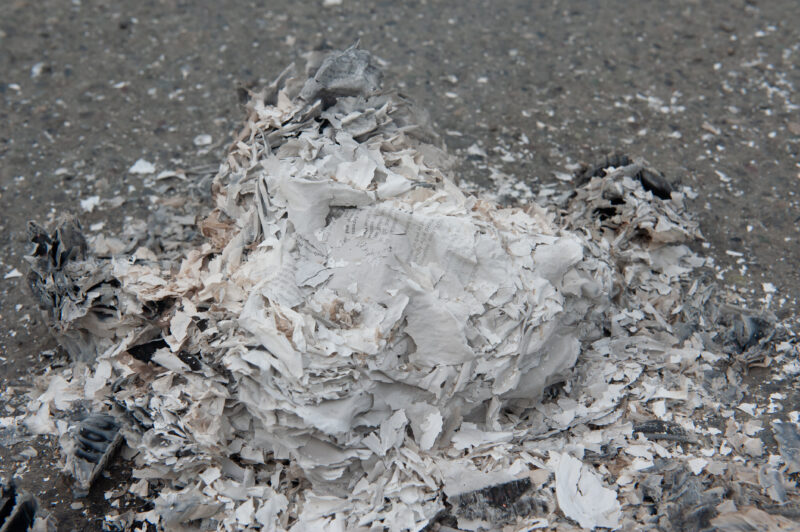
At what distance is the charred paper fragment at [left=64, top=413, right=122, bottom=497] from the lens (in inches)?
74.0

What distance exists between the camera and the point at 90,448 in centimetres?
190

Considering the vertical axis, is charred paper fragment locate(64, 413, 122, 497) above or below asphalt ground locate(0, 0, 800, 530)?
below

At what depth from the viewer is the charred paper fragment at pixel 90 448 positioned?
6.16 ft

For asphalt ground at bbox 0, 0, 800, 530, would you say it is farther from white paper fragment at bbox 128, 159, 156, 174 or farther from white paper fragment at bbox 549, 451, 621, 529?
white paper fragment at bbox 549, 451, 621, 529

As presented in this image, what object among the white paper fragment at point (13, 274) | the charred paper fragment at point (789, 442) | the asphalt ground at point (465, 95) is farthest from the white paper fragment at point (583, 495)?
the white paper fragment at point (13, 274)

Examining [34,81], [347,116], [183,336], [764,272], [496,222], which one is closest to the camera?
[183,336]

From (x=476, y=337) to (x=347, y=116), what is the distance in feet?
2.90

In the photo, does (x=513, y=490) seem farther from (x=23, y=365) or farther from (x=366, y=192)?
(x=23, y=365)

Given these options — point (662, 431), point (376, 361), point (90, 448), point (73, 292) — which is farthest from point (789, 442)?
point (73, 292)

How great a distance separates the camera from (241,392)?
1722 mm

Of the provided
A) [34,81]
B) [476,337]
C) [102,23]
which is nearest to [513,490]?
[476,337]

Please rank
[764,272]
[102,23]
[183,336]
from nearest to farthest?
1. [183,336]
2. [764,272]
3. [102,23]

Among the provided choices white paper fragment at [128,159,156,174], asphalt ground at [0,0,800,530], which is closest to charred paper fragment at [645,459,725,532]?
asphalt ground at [0,0,800,530]

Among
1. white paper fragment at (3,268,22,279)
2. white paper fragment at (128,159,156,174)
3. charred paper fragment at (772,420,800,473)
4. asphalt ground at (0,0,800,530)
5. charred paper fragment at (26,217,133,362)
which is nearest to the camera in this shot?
charred paper fragment at (772,420,800,473)
